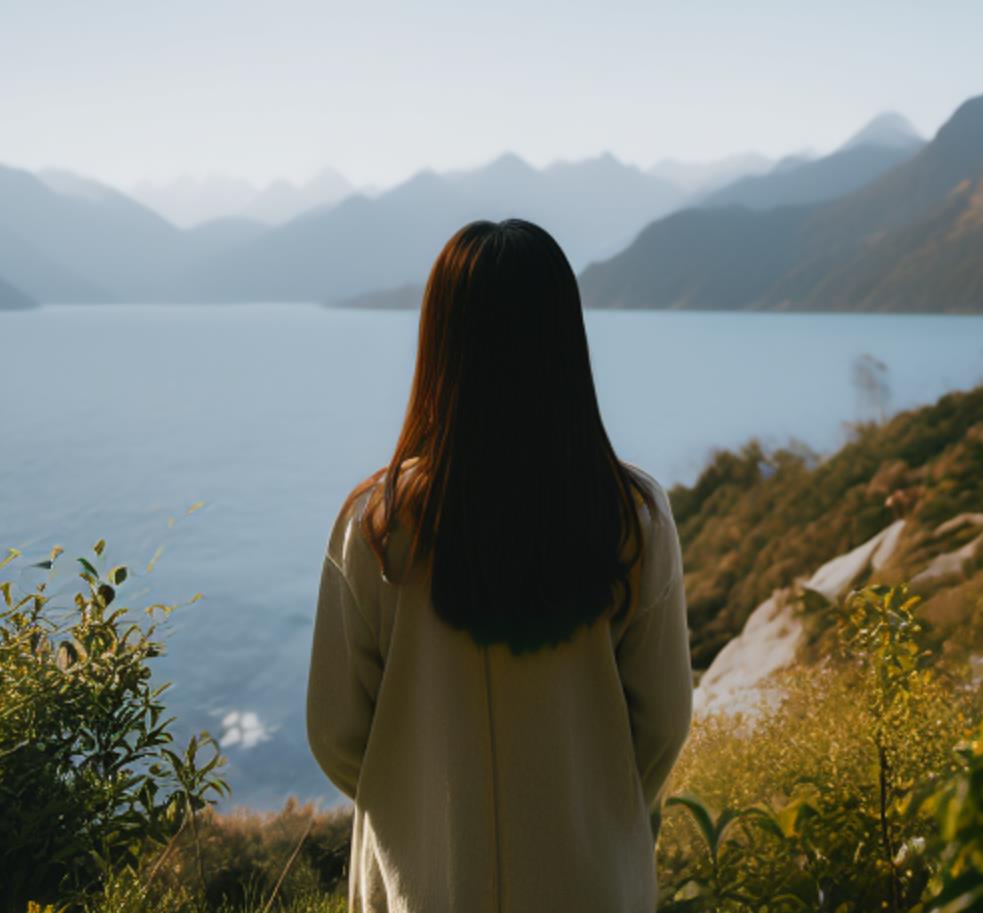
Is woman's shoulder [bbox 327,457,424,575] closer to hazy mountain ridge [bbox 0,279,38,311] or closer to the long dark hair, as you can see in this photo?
the long dark hair

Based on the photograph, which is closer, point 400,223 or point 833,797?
point 833,797

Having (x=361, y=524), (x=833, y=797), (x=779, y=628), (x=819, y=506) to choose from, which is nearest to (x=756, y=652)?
(x=779, y=628)

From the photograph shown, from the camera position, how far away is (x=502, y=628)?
0.94 metres

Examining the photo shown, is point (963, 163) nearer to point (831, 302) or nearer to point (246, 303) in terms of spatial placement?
point (831, 302)

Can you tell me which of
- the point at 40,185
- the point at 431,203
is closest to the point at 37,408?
the point at 40,185

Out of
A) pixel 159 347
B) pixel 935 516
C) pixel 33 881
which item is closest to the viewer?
pixel 33 881

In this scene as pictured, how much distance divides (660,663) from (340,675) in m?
0.36

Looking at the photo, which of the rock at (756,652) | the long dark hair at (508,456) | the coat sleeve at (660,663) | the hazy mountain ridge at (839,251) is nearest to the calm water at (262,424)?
the long dark hair at (508,456)

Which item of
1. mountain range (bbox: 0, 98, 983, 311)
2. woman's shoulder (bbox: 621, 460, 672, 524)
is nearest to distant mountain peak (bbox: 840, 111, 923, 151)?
mountain range (bbox: 0, 98, 983, 311)

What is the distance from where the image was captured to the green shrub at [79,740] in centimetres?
159

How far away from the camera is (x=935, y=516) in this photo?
3.21 m

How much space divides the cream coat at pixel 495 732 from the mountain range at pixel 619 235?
6.47m

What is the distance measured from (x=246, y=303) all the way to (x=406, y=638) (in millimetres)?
13395

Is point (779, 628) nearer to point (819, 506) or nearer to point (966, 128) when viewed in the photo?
point (819, 506)
